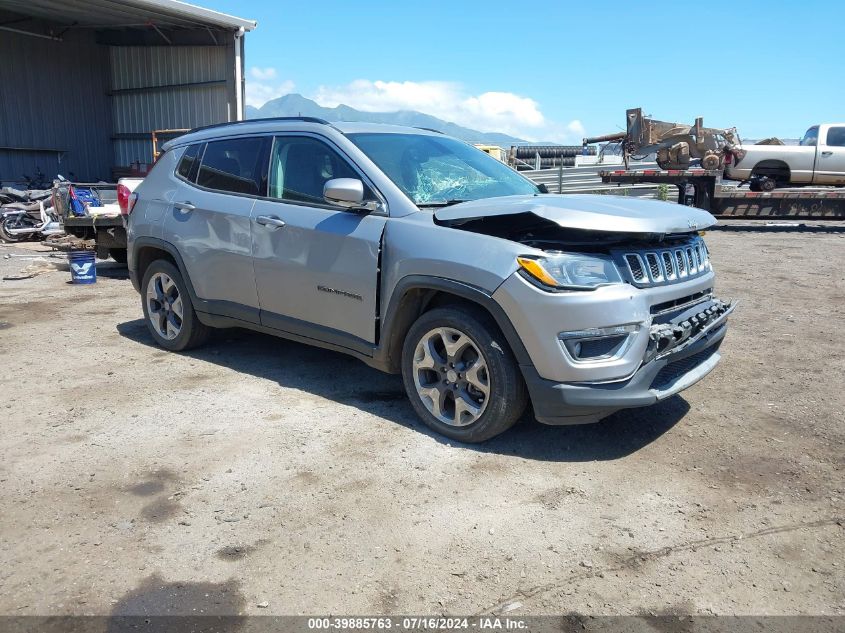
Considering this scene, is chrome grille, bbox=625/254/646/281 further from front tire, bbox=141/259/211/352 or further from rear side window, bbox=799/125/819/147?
rear side window, bbox=799/125/819/147

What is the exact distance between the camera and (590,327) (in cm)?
349

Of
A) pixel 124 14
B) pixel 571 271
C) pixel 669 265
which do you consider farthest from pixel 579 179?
pixel 571 271

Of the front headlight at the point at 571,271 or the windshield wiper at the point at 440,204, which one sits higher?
the windshield wiper at the point at 440,204

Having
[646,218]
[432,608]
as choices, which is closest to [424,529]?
[432,608]

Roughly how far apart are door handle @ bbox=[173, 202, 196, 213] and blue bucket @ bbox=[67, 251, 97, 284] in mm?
4590

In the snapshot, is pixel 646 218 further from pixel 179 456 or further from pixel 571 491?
pixel 179 456

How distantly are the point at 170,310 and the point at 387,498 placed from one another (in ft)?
10.8

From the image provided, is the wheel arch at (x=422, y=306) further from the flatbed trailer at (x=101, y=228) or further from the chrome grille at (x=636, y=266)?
the flatbed trailer at (x=101, y=228)

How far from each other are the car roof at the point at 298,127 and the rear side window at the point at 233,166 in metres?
0.09

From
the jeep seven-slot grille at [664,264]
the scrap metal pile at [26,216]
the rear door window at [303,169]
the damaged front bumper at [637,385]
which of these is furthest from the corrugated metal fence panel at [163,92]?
the damaged front bumper at [637,385]

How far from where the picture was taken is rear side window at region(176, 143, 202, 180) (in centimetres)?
568

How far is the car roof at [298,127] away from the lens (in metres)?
4.76

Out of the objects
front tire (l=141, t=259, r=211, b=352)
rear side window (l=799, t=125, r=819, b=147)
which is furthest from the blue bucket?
rear side window (l=799, t=125, r=819, b=147)

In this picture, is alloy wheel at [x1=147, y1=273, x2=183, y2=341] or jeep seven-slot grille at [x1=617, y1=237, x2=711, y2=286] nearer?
jeep seven-slot grille at [x1=617, y1=237, x2=711, y2=286]
